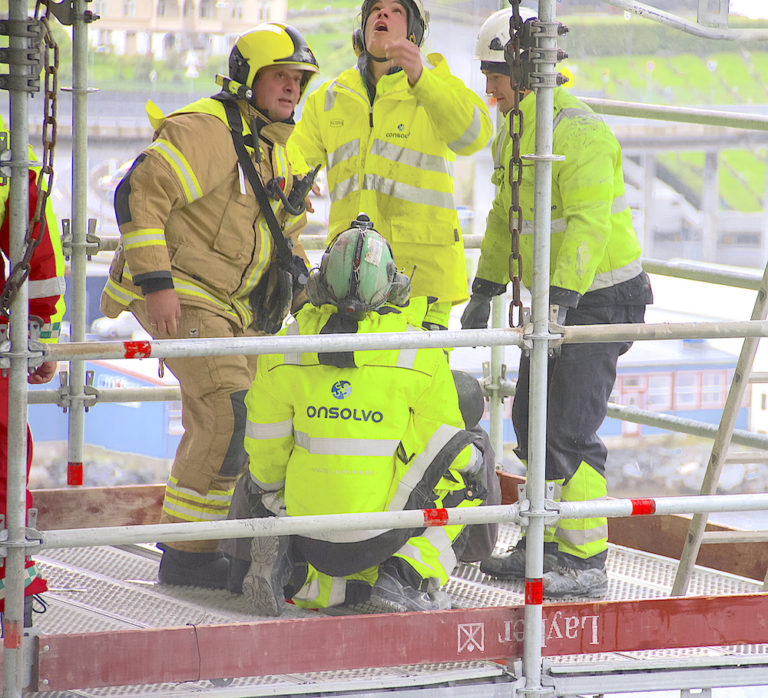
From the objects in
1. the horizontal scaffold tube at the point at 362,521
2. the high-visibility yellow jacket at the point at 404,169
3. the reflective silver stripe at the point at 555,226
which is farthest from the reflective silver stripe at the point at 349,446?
the high-visibility yellow jacket at the point at 404,169

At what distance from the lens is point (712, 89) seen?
1617 cm

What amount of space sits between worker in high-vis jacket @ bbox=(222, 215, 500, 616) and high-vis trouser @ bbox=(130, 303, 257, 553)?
0.71ft

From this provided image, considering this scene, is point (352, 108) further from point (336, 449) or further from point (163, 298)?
point (336, 449)

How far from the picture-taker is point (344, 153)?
12.7ft

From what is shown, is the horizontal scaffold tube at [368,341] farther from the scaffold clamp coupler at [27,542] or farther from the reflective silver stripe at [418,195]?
the reflective silver stripe at [418,195]

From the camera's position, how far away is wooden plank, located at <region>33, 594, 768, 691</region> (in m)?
2.43

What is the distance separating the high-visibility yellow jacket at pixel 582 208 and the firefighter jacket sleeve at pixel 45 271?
3.76 ft

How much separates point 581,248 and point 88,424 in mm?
11552

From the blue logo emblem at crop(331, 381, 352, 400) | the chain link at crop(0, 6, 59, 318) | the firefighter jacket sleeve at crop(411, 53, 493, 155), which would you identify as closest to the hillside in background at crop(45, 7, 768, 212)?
the firefighter jacket sleeve at crop(411, 53, 493, 155)

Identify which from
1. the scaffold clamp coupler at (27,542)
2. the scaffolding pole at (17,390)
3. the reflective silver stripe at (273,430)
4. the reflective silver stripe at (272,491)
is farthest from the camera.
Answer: the reflective silver stripe at (272,491)

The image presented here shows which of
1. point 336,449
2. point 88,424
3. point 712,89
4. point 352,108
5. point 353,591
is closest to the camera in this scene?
point 336,449

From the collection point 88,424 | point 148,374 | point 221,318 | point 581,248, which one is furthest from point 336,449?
point 88,424

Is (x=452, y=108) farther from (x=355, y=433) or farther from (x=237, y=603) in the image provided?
(x=237, y=603)

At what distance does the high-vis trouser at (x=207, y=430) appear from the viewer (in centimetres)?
321
